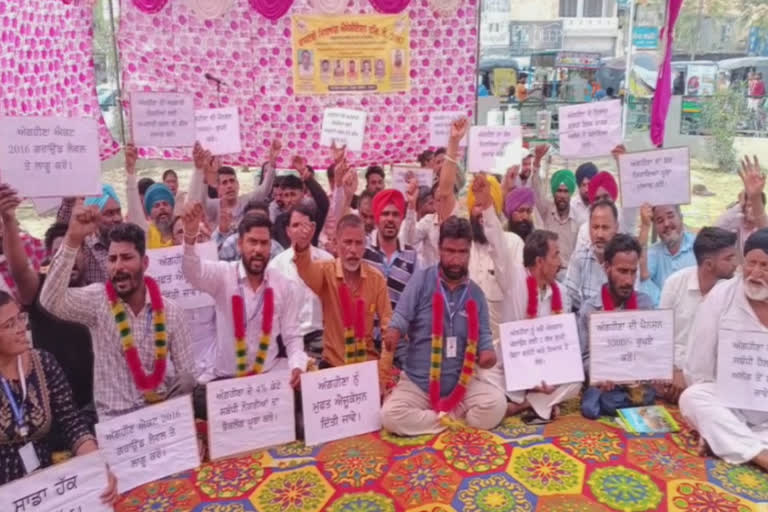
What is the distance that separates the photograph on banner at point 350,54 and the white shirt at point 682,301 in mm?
4068

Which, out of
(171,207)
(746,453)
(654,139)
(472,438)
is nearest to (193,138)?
(171,207)

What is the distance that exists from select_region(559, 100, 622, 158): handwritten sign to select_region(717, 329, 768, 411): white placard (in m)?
2.16

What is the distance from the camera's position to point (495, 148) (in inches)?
220

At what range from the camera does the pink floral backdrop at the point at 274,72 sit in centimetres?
686

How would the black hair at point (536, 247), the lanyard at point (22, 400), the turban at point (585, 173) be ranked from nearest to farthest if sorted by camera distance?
the lanyard at point (22, 400) < the black hair at point (536, 247) < the turban at point (585, 173)

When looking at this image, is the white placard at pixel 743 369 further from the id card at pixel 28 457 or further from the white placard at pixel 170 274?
the id card at pixel 28 457

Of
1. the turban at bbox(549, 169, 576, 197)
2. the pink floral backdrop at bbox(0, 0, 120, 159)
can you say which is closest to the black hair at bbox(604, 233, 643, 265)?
the turban at bbox(549, 169, 576, 197)

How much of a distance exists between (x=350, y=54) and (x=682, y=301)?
14.7 feet

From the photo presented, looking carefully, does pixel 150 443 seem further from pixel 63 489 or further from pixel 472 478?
pixel 472 478

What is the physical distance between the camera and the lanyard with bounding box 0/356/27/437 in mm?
2588

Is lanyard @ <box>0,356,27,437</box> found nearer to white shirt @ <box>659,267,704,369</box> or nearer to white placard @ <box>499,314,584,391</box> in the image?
white placard @ <box>499,314,584,391</box>

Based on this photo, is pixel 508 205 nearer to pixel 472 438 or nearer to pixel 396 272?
pixel 396 272

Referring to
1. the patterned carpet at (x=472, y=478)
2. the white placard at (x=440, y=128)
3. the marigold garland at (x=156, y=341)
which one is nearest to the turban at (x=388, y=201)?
the patterned carpet at (x=472, y=478)

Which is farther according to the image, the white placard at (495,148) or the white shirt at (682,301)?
the white placard at (495,148)
